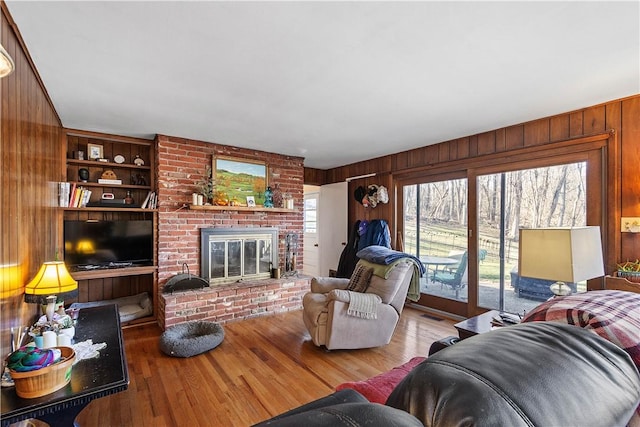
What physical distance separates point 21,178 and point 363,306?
2.62 m

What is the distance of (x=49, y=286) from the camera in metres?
1.87

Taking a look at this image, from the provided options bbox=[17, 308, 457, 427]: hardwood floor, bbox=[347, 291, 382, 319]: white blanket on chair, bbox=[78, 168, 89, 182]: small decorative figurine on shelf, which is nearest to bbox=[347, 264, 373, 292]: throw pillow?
bbox=[347, 291, 382, 319]: white blanket on chair

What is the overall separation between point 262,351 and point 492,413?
273 cm

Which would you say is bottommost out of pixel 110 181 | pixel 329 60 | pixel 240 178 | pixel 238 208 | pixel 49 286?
pixel 49 286

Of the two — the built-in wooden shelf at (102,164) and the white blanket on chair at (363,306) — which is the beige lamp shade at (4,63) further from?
the built-in wooden shelf at (102,164)

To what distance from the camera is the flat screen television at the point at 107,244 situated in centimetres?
331

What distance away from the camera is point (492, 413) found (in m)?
0.50

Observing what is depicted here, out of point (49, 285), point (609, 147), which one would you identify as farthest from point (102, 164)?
point (609, 147)

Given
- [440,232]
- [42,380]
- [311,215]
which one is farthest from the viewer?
[311,215]

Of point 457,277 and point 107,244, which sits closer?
point 107,244

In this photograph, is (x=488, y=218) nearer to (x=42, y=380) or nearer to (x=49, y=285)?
(x=42, y=380)

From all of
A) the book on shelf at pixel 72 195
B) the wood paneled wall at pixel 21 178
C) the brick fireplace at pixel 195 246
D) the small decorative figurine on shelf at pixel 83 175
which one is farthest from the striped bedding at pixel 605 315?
the small decorative figurine on shelf at pixel 83 175

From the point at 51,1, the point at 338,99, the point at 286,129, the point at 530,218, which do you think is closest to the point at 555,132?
the point at 530,218

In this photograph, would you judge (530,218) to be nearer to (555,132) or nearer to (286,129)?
(555,132)
